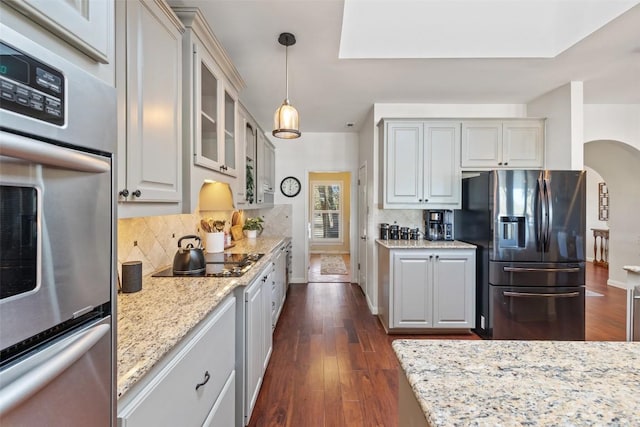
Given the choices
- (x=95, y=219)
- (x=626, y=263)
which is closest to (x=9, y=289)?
(x=95, y=219)

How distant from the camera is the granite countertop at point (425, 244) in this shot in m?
3.18

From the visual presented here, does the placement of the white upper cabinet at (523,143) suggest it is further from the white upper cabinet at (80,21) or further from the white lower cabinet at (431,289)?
the white upper cabinet at (80,21)

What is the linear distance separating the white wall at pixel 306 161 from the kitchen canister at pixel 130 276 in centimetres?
369

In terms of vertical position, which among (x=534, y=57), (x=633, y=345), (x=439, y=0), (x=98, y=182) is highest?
(x=439, y=0)

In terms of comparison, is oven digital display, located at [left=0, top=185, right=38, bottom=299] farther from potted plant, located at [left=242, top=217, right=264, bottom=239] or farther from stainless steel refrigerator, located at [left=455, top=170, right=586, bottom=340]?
potted plant, located at [left=242, top=217, right=264, bottom=239]

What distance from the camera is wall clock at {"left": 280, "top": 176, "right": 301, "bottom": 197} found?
5215 millimetres

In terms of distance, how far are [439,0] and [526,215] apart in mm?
2088

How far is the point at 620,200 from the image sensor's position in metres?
4.80

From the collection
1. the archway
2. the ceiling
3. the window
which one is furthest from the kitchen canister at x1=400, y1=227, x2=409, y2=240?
the window

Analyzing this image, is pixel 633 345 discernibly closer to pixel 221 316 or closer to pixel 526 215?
pixel 221 316

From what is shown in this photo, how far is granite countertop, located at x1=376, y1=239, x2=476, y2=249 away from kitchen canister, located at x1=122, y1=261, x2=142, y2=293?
2356mm

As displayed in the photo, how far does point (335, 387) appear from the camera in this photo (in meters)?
2.31

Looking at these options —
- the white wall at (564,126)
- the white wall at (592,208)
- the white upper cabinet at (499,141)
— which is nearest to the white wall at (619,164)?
the white wall at (564,126)

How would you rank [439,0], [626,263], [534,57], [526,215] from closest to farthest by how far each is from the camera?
1. [439,0]
2. [534,57]
3. [526,215]
4. [626,263]
